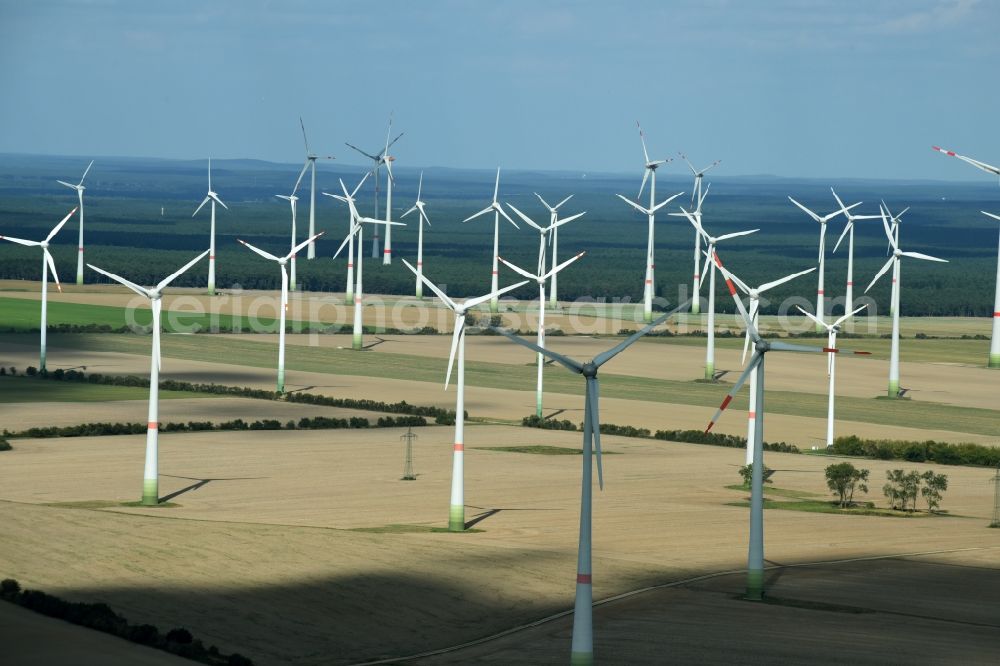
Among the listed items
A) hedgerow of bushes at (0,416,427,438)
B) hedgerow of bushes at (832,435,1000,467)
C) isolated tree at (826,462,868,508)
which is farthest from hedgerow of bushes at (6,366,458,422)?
isolated tree at (826,462,868,508)

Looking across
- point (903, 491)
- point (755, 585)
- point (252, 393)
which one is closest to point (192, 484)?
point (755, 585)

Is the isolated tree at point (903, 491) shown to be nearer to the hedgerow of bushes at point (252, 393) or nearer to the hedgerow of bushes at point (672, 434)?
the hedgerow of bushes at point (672, 434)

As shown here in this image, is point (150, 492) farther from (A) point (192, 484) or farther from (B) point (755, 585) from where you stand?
(B) point (755, 585)

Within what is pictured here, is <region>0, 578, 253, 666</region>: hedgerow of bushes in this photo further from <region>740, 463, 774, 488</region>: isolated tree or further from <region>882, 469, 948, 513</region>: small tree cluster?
<region>882, 469, 948, 513</region>: small tree cluster

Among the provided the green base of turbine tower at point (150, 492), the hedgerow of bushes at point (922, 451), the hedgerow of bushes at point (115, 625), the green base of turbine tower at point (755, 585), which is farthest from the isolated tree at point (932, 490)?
the hedgerow of bushes at point (115, 625)

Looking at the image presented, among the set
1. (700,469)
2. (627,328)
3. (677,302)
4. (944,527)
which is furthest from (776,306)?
(944,527)

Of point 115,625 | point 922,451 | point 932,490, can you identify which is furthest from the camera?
point 922,451
